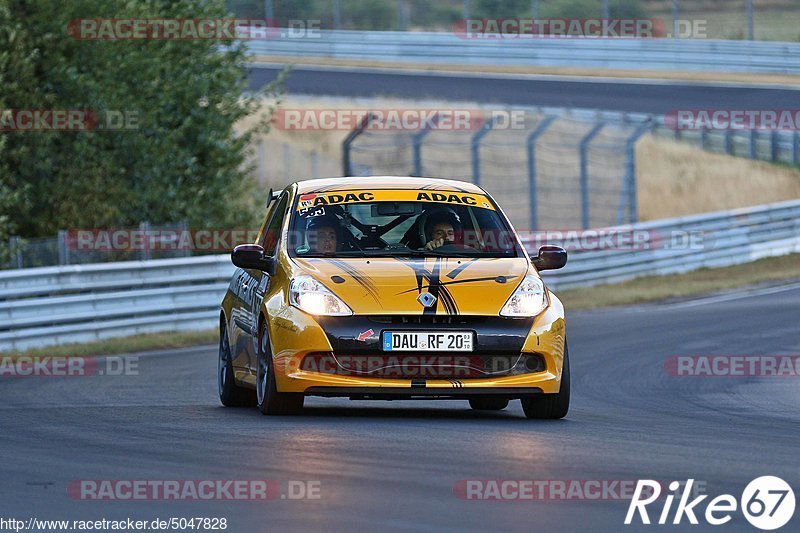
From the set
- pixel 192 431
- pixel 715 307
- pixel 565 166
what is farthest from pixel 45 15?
pixel 192 431

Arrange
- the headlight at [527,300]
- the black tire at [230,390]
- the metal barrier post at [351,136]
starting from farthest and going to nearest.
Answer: the metal barrier post at [351,136] → the black tire at [230,390] → the headlight at [527,300]

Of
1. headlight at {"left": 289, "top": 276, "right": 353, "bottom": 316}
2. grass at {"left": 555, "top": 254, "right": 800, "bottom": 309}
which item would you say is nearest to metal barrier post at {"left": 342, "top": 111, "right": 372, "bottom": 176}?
grass at {"left": 555, "top": 254, "right": 800, "bottom": 309}

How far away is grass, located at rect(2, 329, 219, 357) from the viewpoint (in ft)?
59.1

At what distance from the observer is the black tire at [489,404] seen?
1141 cm

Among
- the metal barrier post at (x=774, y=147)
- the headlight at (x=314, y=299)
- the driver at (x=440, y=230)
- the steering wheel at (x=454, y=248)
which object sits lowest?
the metal barrier post at (x=774, y=147)

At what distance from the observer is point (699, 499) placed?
22.0ft

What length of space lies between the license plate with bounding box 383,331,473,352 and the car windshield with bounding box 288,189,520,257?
860 millimetres

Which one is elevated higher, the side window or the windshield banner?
the windshield banner

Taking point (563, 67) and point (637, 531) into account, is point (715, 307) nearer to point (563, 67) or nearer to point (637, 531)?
point (637, 531)
